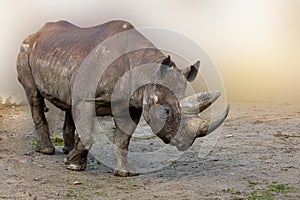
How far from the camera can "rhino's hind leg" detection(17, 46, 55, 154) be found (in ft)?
31.3

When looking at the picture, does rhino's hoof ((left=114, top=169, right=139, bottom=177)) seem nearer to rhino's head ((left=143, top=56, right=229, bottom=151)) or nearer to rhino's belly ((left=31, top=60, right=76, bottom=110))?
rhino's head ((left=143, top=56, right=229, bottom=151))

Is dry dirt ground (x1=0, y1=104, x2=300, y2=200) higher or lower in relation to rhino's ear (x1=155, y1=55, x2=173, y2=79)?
lower

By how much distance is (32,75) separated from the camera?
9.48m

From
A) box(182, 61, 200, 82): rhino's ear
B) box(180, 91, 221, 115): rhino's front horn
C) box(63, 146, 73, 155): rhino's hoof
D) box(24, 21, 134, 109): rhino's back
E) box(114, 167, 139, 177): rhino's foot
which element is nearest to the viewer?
box(180, 91, 221, 115): rhino's front horn

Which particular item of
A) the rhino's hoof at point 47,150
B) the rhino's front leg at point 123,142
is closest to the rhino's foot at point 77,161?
the rhino's front leg at point 123,142

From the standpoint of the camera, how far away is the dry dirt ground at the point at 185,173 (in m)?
7.17

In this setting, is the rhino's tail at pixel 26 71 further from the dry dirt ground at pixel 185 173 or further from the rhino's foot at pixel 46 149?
the dry dirt ground at pixel 185 173

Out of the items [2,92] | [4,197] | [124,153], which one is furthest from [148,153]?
[2,92]

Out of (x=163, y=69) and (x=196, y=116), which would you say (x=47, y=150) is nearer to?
(x=163, y=69)

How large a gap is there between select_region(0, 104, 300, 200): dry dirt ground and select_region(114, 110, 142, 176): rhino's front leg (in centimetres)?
15

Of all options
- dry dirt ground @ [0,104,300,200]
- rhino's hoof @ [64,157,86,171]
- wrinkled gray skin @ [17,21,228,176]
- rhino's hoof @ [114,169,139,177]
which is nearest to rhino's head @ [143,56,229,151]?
wrinkled gray skin @ [17,21,228,176]

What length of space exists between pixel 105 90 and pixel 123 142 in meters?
0.85

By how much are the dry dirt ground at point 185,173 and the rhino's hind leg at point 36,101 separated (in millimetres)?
166

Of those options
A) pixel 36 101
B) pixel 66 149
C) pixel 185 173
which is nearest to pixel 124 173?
pixel 185 173
